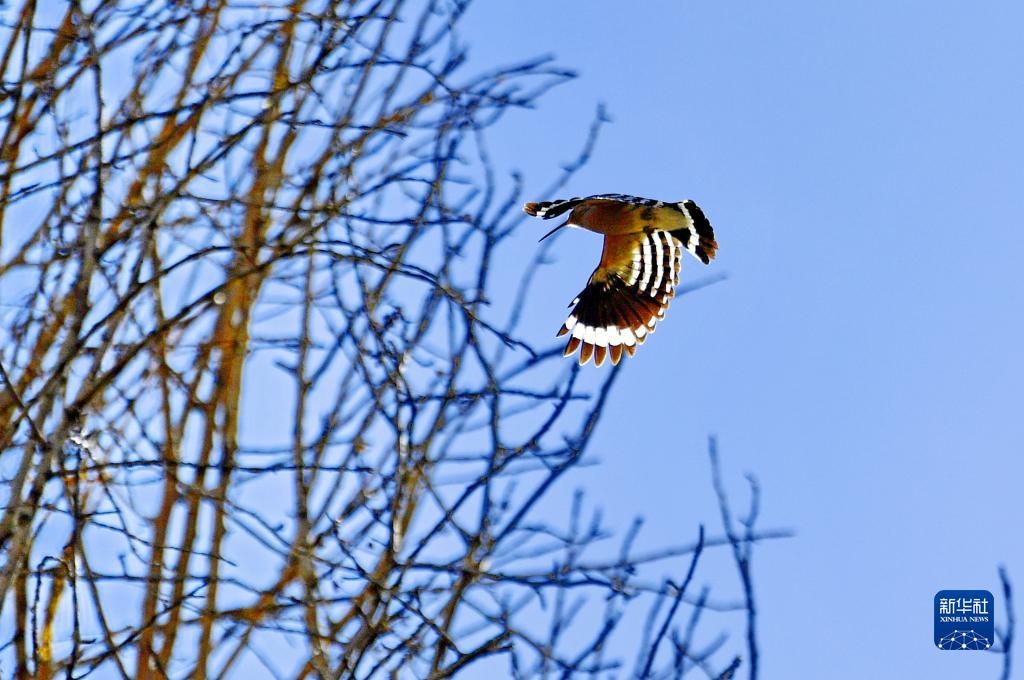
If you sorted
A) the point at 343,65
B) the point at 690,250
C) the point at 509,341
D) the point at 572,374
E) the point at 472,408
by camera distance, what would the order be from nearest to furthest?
the point at 572,374 < the point at 509,341 < the point at 472,408 < the point at 343,65 < the point at 690,250

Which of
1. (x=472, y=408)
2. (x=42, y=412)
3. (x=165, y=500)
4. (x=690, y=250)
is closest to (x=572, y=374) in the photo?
(x=472, y=408)

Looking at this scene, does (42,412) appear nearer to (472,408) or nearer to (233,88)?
(472,408)

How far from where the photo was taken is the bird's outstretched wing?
4418 mm

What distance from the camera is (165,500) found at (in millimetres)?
2996

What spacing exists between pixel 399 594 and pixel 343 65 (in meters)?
1.16

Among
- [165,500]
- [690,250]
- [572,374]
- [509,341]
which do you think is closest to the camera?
[572,374]

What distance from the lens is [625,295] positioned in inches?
185

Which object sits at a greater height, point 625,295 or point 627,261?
point 627,261

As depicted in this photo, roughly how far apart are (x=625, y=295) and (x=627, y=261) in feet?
0.63

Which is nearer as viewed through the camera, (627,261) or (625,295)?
(625,295)

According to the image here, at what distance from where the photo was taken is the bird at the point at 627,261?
14.6 ft

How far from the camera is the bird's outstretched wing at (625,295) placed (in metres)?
4.42

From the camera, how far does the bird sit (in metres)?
4.45

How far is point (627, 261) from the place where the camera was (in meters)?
4.85
